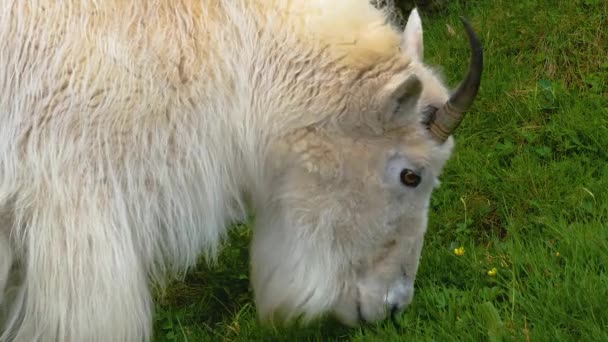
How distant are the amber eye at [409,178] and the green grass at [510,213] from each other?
603 mm

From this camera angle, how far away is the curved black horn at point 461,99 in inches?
161

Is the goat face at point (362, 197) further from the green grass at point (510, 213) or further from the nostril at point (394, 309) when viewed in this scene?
the green grass at point (510, 213)

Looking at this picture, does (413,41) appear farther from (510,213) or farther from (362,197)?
(510,213)

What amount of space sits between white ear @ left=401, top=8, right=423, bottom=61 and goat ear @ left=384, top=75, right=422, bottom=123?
298 mm

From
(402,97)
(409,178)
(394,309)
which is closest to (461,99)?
(402,97)

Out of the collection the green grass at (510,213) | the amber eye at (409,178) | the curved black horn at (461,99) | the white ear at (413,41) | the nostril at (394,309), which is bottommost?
the green grass at (510,213)

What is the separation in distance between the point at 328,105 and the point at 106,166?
0.95 metres

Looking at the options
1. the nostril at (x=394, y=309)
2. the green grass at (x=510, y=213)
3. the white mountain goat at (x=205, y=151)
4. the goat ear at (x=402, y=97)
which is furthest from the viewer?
the nostril at (x=394, y=309)

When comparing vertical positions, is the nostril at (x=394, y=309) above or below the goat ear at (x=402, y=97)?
below

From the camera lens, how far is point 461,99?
418cm

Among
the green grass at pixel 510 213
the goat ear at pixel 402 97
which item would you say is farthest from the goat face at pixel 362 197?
the green grass at pixel 510 213

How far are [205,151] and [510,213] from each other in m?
2.18

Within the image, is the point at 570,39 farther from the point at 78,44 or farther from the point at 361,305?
the point at 78,44

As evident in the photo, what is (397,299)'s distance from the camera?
174 inches
